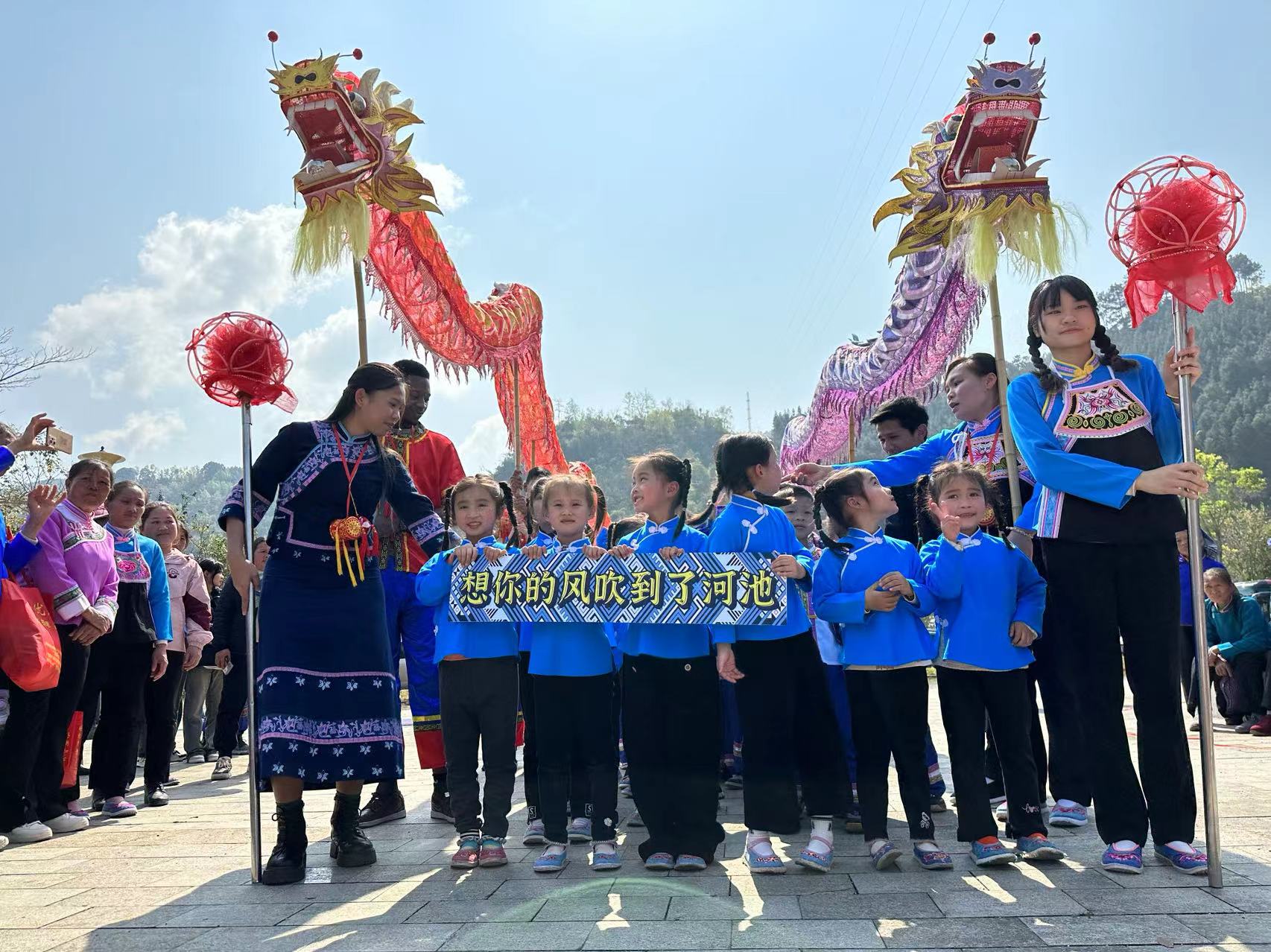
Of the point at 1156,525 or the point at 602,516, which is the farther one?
the point at 602,516

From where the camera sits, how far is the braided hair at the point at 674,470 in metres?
3.96

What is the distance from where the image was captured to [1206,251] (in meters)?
3.40

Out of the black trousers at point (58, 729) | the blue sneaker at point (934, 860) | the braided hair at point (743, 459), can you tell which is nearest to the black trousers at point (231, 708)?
the black trousers at point (58, 729)

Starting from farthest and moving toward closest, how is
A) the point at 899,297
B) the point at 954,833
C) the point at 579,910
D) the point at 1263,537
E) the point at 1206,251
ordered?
the point at 1263,537 → the point at 899,297 → the point at 954,833 → the point at 1206,251 → the point at 579,910

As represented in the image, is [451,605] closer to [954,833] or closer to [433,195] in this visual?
[954,833]

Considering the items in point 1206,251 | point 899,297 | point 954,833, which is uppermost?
point 899,297

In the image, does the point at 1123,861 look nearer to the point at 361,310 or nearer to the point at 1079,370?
the point at 1079,370

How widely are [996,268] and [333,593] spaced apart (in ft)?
10.7

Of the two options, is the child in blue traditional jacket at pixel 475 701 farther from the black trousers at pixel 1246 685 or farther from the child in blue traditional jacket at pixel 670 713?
the black trousers at pixel 1246 685

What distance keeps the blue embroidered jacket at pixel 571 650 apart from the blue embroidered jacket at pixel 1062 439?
1.61 meters

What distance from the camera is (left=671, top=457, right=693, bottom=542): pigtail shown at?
12.9 feet

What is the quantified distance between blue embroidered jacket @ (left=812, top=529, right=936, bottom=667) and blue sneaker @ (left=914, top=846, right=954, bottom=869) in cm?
61

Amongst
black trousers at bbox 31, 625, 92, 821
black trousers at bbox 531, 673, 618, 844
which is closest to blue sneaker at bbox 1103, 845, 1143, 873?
black trousers at bbox 531, 673, 618, 844

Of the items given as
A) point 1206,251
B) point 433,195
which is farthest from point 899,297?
point 1206,251
